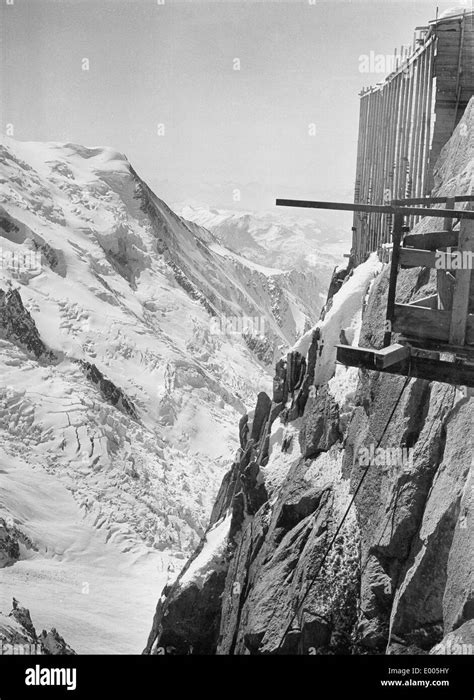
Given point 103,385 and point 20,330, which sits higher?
point 20,330

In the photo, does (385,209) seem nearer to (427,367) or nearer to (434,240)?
(434,240)

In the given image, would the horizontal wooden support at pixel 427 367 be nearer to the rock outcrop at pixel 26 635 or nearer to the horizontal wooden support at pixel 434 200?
the horizontal wooden support at pixel 434 200

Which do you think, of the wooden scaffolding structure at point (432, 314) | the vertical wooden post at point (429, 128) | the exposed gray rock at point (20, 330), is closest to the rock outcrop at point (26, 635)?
the vertical wooden post at point (429, 128)

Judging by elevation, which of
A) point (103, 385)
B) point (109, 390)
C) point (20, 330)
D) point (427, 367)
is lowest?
point (109, 390)

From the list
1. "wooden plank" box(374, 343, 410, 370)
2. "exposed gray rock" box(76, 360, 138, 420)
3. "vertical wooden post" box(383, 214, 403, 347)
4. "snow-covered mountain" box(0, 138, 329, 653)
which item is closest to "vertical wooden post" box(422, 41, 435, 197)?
"vertical wooden post" box(383, 214, 403, 347)

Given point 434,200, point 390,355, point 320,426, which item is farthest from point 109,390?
point 390,355
